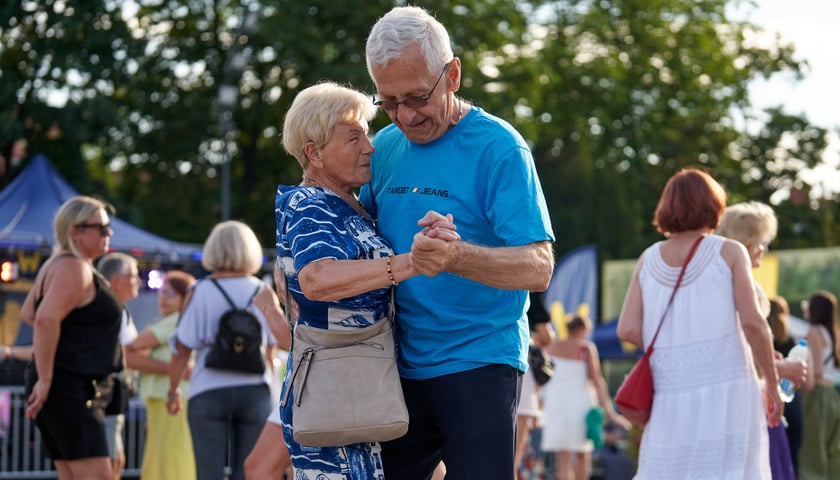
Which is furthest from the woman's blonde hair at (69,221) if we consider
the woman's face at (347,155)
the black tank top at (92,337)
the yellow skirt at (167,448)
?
the woman's face at (347,155)

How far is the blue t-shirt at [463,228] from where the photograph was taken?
3850mm

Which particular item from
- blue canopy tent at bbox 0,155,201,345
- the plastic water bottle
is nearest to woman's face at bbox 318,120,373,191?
the plastic water bottle

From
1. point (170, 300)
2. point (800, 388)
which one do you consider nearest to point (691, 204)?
point (800, 388)

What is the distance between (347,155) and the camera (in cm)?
393

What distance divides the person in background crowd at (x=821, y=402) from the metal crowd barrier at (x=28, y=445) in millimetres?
7076

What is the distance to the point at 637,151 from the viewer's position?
103 feet

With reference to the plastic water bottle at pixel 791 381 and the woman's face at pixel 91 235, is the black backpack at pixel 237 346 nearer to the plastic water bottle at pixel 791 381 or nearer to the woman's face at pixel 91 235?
the woman's face at pixel 91 235

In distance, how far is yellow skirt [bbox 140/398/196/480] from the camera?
364 inches

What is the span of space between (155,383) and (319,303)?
5.95 m

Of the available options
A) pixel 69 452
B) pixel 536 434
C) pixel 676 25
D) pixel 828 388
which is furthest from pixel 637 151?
pixel 69 452

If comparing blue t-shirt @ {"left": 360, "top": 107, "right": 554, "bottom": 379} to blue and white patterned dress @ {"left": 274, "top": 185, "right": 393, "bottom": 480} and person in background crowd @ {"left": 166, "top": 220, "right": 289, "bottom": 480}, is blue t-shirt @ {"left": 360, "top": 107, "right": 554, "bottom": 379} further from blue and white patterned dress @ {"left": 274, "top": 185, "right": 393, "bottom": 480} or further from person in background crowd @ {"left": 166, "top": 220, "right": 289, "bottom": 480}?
person in background crowd @ {"left": 166, "top": 220, "right": 289, "bottom": 480}

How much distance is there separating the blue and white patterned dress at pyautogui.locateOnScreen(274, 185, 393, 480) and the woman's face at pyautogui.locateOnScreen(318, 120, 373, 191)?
0.09m

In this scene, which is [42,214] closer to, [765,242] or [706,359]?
[765,242]

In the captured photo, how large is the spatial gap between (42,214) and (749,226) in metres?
11.7
